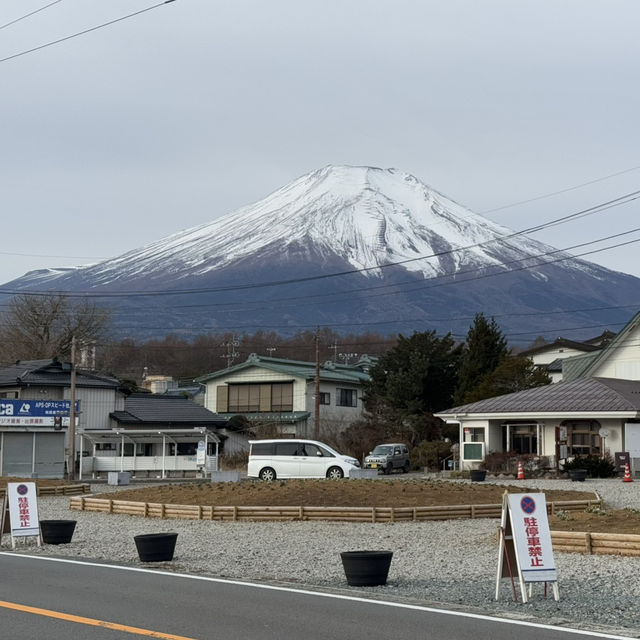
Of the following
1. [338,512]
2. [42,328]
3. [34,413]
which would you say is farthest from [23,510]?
[42,328]

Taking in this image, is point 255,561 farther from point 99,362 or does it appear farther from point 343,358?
point 343,358

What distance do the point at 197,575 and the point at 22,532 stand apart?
5286mm

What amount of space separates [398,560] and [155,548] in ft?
12.7

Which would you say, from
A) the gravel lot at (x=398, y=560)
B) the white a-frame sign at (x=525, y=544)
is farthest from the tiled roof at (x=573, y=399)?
the white a-frame sign at (x=525, y=544)

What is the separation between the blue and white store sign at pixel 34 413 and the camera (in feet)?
151

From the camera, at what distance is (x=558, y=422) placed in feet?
145

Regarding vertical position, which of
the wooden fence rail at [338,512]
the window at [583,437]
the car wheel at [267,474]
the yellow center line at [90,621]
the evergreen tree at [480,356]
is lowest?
the yellow center line at [90,621]

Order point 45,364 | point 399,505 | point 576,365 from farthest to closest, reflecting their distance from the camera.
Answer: point 576,365, point 45,364, point 399,505

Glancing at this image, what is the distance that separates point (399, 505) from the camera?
24562 mm

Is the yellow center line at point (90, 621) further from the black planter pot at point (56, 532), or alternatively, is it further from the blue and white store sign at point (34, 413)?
the blue and white store sign at point (34, 413)

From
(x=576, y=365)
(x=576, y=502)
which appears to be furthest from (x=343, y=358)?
(x=576, y=502)

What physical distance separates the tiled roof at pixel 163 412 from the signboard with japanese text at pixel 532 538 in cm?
4427

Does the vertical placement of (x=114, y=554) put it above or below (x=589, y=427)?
below

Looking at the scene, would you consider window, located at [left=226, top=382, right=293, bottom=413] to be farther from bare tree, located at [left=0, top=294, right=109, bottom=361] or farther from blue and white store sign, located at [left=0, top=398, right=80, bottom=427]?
blue and white store sign, located at [left=0, top=398, right=80, bottom=427]
